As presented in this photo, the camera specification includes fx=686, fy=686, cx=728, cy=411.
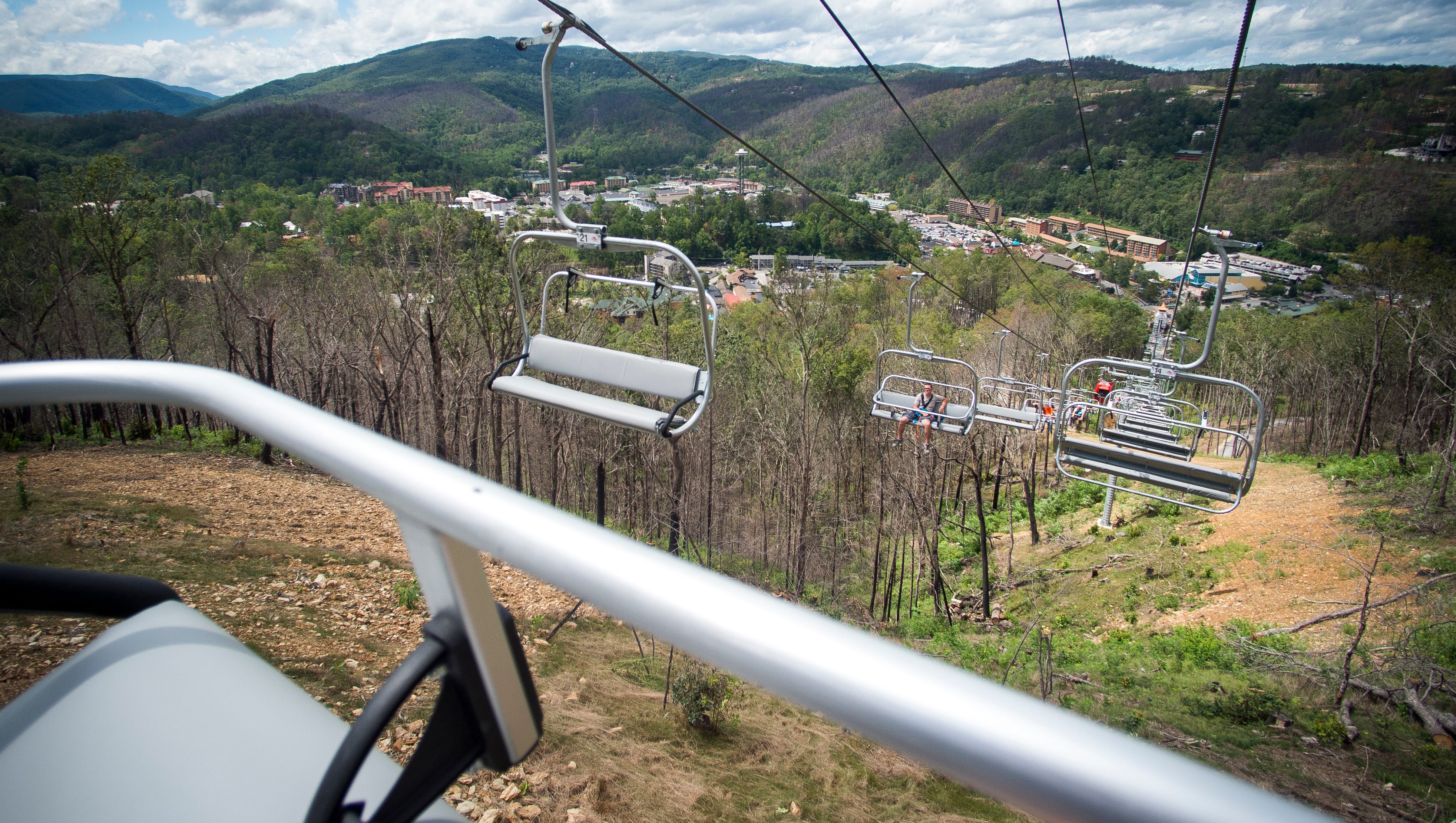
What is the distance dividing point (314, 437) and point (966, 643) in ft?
44.7

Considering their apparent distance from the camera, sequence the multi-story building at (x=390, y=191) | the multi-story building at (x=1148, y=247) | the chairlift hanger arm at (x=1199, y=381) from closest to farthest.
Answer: the chairlift hanger arm at (x=1199, y=381) < the multi-story building at (x=1148, y=247) < the multi-story building at (x=390, y=191)

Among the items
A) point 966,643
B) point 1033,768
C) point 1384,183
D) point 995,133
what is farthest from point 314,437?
point 995,133

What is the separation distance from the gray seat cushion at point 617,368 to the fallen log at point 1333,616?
11.8 metres

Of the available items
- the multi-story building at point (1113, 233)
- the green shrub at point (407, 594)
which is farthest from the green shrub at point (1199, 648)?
the green shrub at point (407, 594)

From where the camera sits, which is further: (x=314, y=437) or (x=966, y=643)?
(x=966, y=643)

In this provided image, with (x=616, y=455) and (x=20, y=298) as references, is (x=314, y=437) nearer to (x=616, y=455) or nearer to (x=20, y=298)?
(x=616, y=455)

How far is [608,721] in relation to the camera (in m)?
6.45

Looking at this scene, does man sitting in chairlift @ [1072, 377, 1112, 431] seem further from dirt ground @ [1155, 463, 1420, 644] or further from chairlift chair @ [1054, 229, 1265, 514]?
dirt ground @ [1155, 463, 1420, 644]

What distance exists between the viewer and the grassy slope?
5.28 metres

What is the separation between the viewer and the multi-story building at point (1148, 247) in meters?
20.2

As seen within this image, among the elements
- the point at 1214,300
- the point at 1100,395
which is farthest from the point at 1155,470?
the point at 1100,395

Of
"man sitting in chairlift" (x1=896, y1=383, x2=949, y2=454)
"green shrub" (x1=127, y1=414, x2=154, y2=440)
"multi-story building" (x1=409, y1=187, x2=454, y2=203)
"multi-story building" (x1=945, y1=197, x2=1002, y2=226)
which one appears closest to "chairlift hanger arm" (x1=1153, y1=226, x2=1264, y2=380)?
"man sitting in chairlift" (x1=896, y1=383, x2=949, y2=454)

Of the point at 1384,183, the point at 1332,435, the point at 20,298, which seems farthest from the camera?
the point at 1384,183

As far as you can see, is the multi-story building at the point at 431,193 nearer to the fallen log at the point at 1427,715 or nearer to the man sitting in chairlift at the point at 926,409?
the man sitting in chairlift at the point at 926,409
